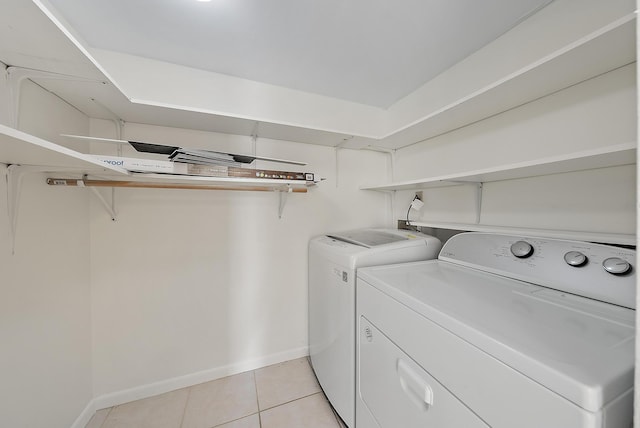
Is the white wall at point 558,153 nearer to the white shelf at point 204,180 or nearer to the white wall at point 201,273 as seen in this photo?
the white wall at point 201,273

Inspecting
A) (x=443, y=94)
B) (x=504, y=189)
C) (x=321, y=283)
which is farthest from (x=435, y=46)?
(x=321, y=283)

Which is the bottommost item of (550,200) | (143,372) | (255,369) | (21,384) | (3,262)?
(255,369)

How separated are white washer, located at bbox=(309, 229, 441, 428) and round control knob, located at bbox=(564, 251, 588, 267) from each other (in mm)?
631

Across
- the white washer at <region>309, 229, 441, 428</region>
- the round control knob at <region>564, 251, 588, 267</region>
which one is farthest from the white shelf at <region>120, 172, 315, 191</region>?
the round control knob at <region>564, 251, 588, 267</region>

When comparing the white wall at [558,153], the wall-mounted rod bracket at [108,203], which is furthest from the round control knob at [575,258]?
the wall-mounted rod bracket at [108,203]

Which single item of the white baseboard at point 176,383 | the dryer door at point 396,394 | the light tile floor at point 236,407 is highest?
the dryer door at point 396,394

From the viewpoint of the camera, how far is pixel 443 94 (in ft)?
5.23

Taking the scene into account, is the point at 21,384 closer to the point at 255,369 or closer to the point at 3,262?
the point at 3,262

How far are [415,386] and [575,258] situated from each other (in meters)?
0.75

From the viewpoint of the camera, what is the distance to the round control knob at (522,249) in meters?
0.94

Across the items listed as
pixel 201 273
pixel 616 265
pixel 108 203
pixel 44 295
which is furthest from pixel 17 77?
pixel 616 265

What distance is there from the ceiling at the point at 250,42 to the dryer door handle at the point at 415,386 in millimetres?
1385

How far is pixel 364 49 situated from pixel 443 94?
68 centimetres

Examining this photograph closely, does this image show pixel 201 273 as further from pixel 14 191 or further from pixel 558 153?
pixel 558 153
